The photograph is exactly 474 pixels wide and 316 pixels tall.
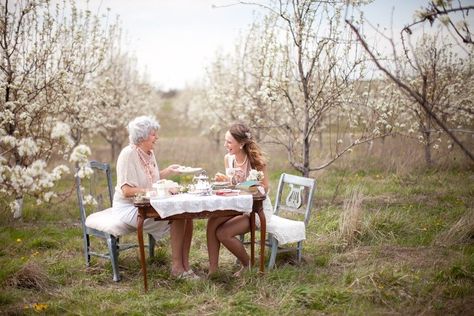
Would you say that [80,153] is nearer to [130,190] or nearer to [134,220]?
[130,190]

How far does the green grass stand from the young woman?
0.89 feet

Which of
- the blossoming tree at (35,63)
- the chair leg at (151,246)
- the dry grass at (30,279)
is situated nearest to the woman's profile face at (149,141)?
the chair leg at (151,246)

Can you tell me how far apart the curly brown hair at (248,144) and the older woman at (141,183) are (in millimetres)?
790

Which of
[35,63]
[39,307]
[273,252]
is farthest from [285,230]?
[35,63]

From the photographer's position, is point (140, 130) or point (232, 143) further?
point (232, 143)

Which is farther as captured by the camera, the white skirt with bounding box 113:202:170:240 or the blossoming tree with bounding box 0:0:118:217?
the blossoming tree with bounding box 0:0:118:217

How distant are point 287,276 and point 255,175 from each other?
3.57 feet

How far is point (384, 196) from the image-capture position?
30.1ft

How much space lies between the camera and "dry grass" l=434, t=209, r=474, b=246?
6.26 m

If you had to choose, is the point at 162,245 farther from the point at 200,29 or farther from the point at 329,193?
the point at 200,29

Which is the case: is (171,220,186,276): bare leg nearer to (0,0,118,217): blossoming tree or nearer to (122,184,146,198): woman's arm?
(122,184,146,198): woman's arm

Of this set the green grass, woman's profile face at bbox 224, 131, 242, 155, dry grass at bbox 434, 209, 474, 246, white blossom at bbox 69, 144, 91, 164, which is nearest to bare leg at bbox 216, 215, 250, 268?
the green grass

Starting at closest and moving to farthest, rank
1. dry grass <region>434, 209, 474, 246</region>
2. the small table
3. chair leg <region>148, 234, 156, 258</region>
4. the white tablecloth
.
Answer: the white tablecloth → the small table → chair leg <region>148, 234, 156, 258</region> → dry grass <region>434, 209, 474, 246</region>

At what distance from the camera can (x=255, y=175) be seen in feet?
18.1
